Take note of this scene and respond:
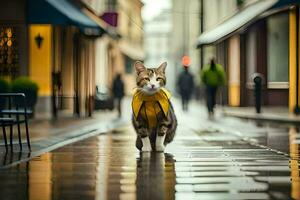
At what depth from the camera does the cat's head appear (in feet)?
38.7

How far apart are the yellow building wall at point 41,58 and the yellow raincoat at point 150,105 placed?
50.6 ft

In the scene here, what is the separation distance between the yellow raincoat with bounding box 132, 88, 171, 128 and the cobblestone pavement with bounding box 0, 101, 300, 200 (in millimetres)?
615

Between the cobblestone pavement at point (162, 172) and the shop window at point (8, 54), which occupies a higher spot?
the shop window at point (8, 54)

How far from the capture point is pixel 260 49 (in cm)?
3334

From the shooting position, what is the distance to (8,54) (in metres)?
26.2

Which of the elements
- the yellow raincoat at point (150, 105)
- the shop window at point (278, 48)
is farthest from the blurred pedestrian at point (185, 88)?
the yellow raincoat at point (150, 105)

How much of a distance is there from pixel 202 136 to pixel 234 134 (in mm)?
1038

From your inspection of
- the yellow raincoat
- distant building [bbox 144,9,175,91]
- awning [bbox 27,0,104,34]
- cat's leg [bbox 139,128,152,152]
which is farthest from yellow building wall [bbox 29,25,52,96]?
distant building [bbox 144,9,175,91]

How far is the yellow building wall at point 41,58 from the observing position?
27.0 metres

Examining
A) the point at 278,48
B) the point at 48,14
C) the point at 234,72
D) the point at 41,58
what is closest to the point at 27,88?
the point at 48,14

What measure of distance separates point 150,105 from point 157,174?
8.78 feet

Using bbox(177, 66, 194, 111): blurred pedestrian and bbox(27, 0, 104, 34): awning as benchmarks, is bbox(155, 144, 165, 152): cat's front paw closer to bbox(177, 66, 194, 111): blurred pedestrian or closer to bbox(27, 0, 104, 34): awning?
bbox(27, 0, 104, 34): awning

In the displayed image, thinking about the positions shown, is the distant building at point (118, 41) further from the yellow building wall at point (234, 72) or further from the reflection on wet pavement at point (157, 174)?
the reflection on wet pavement at point (157, 174)

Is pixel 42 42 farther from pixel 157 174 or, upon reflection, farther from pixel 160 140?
pixel 157 174
